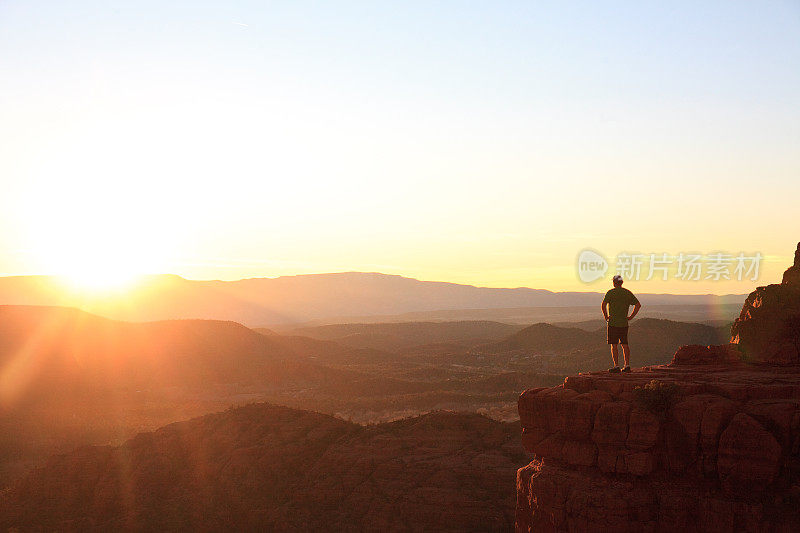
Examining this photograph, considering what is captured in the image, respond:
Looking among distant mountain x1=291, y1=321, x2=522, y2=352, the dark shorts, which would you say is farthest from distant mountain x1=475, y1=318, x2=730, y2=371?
the dark shorts

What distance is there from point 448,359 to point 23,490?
46.3 m

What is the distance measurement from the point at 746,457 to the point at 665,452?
97cm

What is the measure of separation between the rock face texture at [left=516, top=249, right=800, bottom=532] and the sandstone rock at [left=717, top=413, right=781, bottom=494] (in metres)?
0.01

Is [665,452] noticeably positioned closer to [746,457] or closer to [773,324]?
[746,457]

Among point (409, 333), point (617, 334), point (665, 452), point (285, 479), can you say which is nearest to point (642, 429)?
point (665, 452)

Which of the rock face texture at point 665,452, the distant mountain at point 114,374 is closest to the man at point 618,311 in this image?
the rock face texture at point 665,452

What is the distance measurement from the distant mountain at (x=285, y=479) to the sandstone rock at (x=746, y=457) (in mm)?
7366

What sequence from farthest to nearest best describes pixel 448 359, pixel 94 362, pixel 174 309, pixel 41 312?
pixel 174 309
pixel 448 359
pixel 41 312
pixel 94 362

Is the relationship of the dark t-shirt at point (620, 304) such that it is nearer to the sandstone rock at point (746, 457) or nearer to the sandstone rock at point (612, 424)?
the sandstone rock at point (612, 424)

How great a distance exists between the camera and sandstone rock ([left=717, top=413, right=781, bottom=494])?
7777 millimetres

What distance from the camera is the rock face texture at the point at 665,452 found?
7812 mm

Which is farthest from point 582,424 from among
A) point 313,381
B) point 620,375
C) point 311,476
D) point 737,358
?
point 313,381

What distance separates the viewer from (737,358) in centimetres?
1136

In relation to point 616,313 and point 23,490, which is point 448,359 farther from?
point 616,313
